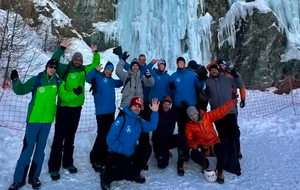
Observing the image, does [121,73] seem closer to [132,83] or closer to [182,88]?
[132,83]

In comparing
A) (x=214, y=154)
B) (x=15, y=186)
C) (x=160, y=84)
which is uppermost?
(x=160, y=84)

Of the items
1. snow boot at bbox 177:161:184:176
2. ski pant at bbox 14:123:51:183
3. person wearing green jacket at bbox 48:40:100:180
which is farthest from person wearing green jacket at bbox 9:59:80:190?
snow boot at bbox 177:161:184:176

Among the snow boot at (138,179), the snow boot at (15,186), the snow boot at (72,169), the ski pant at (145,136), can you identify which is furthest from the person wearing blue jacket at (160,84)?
the snow boot at (15,186)

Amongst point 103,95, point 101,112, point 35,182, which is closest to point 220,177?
point 101,112

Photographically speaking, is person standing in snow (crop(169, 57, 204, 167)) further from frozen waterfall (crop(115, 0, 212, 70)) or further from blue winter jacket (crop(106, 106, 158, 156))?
frozen waterfall (crop(115, 0, 212, 70))

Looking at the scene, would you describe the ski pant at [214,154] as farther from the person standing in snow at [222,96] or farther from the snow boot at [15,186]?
the snow boot at [15,186]

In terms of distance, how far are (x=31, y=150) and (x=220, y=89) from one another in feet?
9.50

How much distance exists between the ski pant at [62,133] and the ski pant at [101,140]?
35 centimetres

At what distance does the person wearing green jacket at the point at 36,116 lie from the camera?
12.0ft

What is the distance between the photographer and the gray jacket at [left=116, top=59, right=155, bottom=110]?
4434mm

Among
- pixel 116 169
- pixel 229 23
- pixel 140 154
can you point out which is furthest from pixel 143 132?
pixel 229 23

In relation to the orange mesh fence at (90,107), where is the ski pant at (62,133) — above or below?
below

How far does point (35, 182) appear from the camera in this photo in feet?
12.0

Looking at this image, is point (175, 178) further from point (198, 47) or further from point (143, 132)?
point (198, 47)
